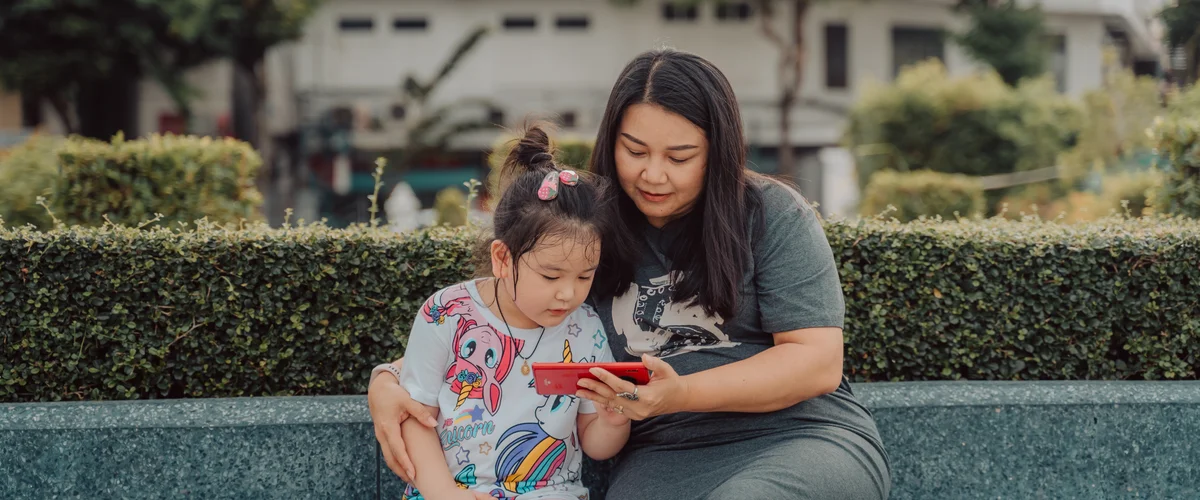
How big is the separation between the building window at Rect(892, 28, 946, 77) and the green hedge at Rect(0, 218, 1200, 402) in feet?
85.2

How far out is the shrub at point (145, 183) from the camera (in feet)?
19.6

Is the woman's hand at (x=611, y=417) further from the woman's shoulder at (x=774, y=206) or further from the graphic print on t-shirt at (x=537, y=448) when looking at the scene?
the woman's shoulder at (x=774, y=206)

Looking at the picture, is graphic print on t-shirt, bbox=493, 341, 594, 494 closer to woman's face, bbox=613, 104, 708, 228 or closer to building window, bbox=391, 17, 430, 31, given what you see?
woman's face, bbox=613, 104, 708, 228

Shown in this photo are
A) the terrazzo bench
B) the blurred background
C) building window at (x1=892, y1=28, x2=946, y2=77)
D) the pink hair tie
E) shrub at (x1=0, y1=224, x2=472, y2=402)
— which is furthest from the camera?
building window at (x1=892, y1=28, x2=946, y2=77)

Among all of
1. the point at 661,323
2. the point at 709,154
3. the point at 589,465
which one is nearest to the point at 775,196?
the point at 709,154

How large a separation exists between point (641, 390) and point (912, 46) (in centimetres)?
2803

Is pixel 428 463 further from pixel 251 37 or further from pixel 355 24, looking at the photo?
pixel 355 24

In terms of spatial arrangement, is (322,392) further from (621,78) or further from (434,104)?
(434,104)

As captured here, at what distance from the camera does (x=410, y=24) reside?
27734 millimetres

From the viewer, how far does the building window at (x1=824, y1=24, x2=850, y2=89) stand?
28453mm

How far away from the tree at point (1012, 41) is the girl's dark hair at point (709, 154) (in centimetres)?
2405

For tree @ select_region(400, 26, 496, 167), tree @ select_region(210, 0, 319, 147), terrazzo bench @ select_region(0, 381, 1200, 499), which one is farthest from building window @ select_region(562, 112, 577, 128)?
terrazzo bench @ select_region(0, 381, 1200, 499)

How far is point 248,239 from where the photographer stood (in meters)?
3.47

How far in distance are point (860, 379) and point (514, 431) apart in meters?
1.54
